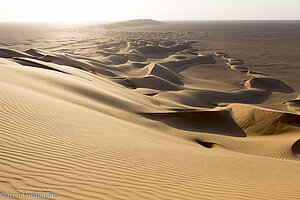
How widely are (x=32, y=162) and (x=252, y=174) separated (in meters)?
3.31

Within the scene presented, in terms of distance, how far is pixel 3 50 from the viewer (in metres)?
17.9

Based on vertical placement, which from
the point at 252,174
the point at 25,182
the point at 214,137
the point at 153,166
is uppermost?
the point at 25,182

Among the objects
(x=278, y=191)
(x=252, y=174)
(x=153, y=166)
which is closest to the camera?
(x=278, y=191)

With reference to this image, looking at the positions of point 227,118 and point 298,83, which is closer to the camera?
point 227,118

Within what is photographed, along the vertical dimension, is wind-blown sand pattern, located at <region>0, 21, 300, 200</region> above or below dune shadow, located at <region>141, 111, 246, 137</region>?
above

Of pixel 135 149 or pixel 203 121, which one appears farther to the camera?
pixel 203 121

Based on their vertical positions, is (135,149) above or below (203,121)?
above

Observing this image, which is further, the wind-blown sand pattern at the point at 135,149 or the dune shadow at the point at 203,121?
the dune shadow at the point at 203,121

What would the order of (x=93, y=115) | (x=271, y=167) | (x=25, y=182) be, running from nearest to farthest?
1. (x=25, y=182)
2. (x=271, y=167)
3. (x=93, y=115)

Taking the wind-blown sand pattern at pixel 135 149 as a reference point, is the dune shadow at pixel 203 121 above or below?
below

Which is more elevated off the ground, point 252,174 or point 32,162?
point 32,162

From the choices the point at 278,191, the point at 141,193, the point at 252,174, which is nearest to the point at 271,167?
the point at 252,174

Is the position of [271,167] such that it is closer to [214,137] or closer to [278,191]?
[278,191]

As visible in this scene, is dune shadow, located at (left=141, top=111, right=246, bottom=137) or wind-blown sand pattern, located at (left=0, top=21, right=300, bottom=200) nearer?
wind-blown sand pattern, located at (left=0, top=21, right=300, bottom=200)
